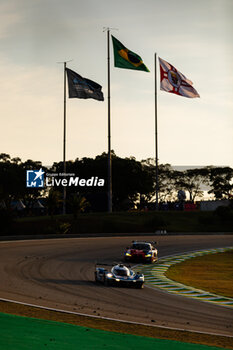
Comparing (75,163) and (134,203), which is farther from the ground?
(75,163)

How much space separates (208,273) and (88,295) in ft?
42.1

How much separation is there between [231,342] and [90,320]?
15.5 feet

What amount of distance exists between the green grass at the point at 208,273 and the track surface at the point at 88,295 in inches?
149

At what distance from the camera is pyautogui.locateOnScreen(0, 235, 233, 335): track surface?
18.3 m

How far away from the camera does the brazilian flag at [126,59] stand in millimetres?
57500

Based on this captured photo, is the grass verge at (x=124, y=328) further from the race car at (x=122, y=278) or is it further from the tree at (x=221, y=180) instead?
the tree at (x=221, y=180)

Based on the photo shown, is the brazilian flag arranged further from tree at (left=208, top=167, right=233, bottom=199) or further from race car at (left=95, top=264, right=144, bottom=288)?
tree at (left=208, top=167, right=233, bottom=199)

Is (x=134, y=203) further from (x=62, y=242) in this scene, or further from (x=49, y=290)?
(x=49, y=290)

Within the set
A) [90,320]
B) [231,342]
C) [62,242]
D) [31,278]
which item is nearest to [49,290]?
[31,278]

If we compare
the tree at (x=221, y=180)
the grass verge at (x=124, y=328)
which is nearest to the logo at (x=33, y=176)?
the tree at (x=221, y=180)

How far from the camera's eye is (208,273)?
3338 centimetres

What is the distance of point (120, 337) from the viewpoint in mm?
14922

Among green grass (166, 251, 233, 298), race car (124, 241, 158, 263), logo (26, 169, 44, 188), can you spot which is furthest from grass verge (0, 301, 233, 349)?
logo (26, 169, 44, 188)

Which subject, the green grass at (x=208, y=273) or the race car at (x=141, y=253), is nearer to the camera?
the green grass at (x=208, y=273)
